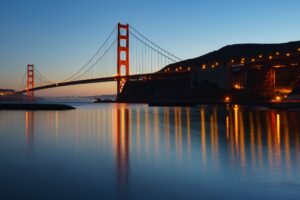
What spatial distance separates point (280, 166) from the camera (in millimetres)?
5965

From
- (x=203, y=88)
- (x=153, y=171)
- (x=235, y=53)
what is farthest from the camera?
(x=235, y=53)

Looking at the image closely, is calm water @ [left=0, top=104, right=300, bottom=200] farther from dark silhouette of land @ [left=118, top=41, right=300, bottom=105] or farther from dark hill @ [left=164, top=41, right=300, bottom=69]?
dark hill @ [left=164, top=41, right=300, bottom=69]

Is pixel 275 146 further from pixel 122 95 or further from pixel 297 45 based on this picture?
pixel 297 45

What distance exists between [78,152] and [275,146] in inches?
178

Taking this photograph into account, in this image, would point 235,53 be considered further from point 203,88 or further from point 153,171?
point 153,171

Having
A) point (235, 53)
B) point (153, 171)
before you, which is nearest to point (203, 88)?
point (153, 171)

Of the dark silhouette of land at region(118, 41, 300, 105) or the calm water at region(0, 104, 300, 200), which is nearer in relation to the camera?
the calm water at region(0, 104, 300, 200)

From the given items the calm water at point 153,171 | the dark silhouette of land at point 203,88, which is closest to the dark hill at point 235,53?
the dark silhouette of land at point 203,88

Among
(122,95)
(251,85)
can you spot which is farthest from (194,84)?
(122,95)

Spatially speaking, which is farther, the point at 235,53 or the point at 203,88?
the point at 235,53

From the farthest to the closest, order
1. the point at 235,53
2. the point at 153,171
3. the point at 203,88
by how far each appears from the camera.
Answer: the point at 235,53, the point at 203,88, the point at 153,171

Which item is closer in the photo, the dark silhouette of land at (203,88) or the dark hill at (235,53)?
the dark silhouette of land at (203,88)

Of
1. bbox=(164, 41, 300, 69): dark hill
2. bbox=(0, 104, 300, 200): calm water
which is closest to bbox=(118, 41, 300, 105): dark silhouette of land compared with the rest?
bbox=(164, 41, 300, 69): dark hill

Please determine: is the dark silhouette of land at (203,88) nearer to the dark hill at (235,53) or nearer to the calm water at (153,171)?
the dark hill at (235,53)
